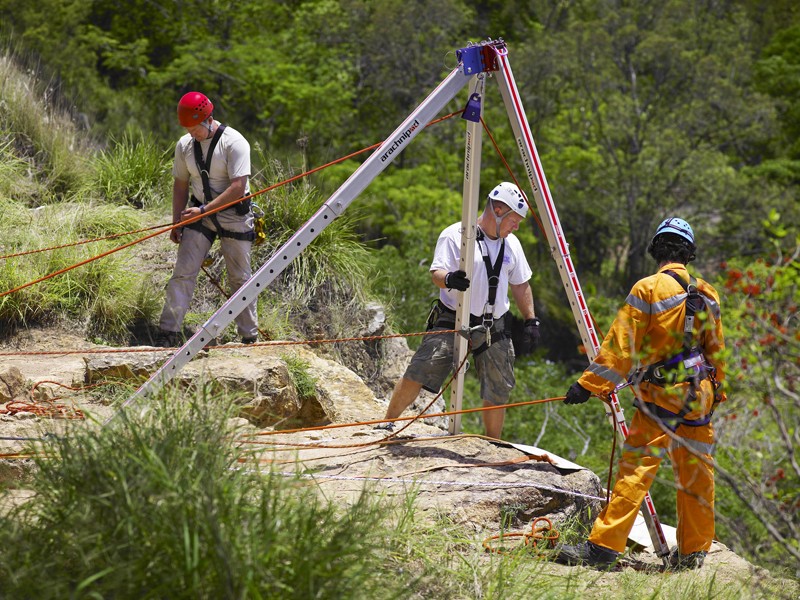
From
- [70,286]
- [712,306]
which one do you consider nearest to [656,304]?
[712,306]

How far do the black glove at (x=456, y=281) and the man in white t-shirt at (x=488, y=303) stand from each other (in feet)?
0.50

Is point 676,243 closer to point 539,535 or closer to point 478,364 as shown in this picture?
point 478,364

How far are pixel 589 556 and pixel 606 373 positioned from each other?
0.99 meters

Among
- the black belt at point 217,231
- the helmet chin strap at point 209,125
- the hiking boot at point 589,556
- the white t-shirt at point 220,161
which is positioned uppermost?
the helmet chin strap at point 209,125

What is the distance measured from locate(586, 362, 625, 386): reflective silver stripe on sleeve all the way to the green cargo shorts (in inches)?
38.5

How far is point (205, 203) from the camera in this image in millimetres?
7254

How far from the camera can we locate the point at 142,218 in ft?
32.4

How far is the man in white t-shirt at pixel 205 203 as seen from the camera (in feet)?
22.8

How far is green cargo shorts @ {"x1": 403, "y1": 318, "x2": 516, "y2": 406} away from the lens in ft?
20.4

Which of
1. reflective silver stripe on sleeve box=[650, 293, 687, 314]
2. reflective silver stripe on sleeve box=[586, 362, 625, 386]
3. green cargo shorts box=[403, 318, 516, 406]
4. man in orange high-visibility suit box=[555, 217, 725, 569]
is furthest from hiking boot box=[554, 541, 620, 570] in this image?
reflective silver stripe on sleeve box=[650, 293, 687, 314]

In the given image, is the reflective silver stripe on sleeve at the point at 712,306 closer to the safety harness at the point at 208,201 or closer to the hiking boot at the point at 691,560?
the hiking boot at the point at 691,560

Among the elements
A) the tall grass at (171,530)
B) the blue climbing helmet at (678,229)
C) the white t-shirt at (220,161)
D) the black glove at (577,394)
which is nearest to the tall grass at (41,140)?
the white t-shirt at (220,161)

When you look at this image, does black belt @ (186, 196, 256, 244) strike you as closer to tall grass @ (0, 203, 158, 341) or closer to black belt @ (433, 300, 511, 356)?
tall grass @ (0, 203, 158, 341)

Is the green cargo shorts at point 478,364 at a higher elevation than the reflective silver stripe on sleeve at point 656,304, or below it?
below
